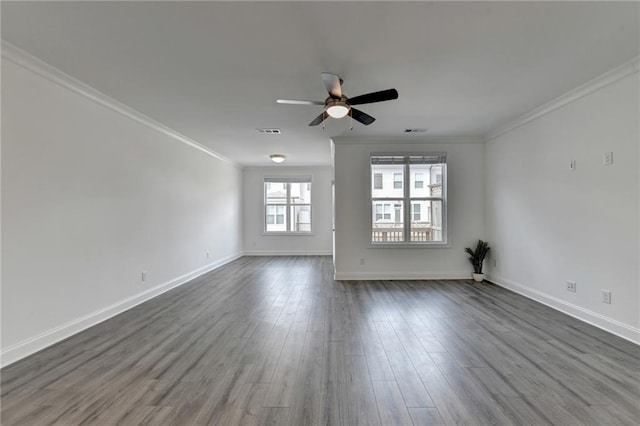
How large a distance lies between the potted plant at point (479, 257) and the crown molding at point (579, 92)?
2001mm

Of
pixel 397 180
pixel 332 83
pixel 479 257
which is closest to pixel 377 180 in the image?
pixel 397 180

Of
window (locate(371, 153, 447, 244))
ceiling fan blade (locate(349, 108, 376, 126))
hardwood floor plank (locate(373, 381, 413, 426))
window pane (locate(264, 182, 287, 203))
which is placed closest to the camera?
hardwood floor plank (locate(373, 381, 413, 426))

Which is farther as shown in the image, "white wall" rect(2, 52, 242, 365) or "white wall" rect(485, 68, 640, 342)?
"white wall" rect(485, 68, 640, 342)

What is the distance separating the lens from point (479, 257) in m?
5.18

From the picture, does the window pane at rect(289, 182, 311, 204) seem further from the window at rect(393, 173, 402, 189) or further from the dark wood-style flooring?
the dark wood-style flooring

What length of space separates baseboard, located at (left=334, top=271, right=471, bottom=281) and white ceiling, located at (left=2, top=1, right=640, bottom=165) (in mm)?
3013

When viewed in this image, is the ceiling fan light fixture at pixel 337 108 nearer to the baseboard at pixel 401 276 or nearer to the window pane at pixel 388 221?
the window pane at pixel 388 221

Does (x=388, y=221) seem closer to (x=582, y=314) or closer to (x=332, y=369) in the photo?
(x=582, y=314)

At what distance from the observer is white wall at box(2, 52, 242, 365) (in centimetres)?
243

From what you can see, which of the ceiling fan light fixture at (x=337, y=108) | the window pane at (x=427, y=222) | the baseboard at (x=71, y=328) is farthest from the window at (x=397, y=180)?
the baseboard at (x=71, y=328)

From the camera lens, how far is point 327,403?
6.09 feet

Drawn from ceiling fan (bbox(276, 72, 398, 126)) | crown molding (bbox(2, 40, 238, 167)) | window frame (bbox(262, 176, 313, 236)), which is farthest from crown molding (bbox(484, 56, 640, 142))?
crown molding (bbox(2, 40, 238, 167))

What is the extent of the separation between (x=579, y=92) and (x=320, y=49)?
3139mm

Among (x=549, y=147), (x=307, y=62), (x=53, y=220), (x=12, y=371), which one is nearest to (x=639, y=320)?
(x=549, y=147)
